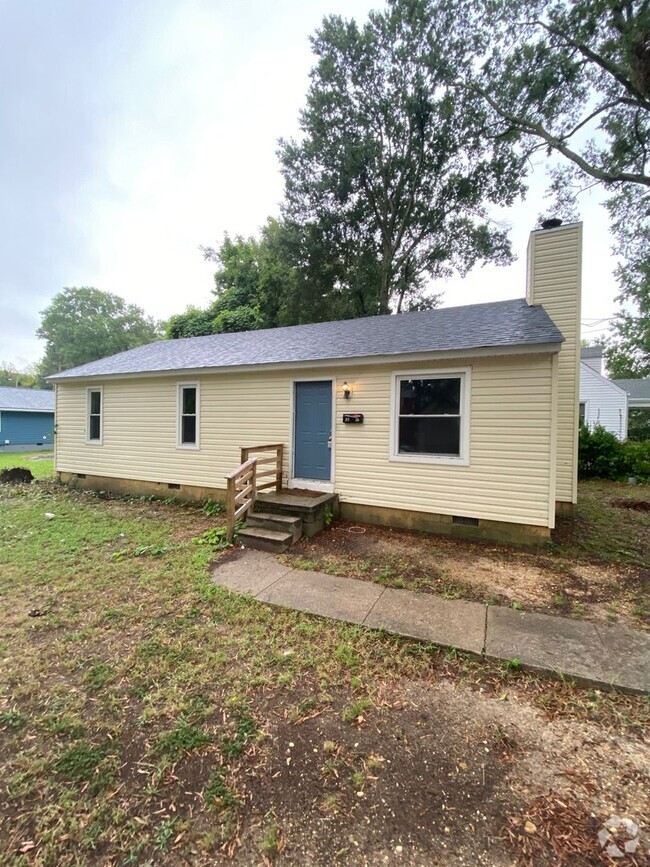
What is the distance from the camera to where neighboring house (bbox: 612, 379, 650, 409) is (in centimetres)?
2059

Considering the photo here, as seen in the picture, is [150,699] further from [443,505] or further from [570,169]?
[570,169]

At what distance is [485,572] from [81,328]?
49.5m

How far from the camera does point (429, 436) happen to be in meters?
6.04

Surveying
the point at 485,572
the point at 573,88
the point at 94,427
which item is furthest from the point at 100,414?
the point at 573,88

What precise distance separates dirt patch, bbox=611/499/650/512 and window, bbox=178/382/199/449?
981cm

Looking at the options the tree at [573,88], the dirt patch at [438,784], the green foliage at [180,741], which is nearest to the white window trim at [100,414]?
the green foliage at [180,741]

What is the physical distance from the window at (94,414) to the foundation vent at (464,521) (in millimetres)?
8826

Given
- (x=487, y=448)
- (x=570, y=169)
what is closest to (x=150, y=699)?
(x=487, y=448)

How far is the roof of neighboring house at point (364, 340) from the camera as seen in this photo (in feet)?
18.7

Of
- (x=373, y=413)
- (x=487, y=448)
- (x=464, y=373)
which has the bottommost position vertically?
(x=487, y=448)

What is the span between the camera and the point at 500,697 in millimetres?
→ 2471

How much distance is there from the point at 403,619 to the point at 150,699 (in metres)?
2.12

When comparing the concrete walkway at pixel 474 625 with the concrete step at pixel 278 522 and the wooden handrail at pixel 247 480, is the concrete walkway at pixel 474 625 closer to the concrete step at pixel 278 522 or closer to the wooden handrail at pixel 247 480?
the concrete step at pixel 278 522

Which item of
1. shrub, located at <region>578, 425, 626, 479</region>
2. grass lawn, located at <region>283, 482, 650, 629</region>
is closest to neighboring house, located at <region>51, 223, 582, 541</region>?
grass lawn, located at <region>283, 482, 650, 629</region>
